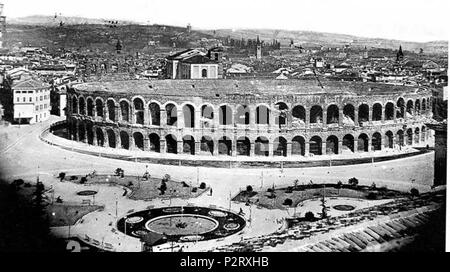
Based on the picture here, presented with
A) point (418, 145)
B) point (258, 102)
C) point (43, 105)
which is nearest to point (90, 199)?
point (258, 102)

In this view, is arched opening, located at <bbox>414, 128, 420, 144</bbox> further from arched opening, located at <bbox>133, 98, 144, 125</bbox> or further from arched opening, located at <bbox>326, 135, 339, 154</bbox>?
arched opening, located at <bbox>133, 98, 144, 125</bbox>

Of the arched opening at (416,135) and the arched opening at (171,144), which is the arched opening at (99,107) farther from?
the arched opening at (416,135)

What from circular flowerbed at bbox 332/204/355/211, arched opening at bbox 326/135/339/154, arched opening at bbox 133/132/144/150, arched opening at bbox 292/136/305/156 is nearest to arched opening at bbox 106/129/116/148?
arched opening at bbox 133/132/144/150

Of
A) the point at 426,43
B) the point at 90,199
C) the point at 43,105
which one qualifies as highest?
the point at 426,43

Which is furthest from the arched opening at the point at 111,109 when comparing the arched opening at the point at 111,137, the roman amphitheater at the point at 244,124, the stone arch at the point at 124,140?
the stone arch at the point at 124,140

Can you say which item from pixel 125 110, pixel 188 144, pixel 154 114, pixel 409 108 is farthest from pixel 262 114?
pixel 409 108

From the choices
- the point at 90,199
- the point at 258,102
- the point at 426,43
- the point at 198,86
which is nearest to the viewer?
the point at 426,43
